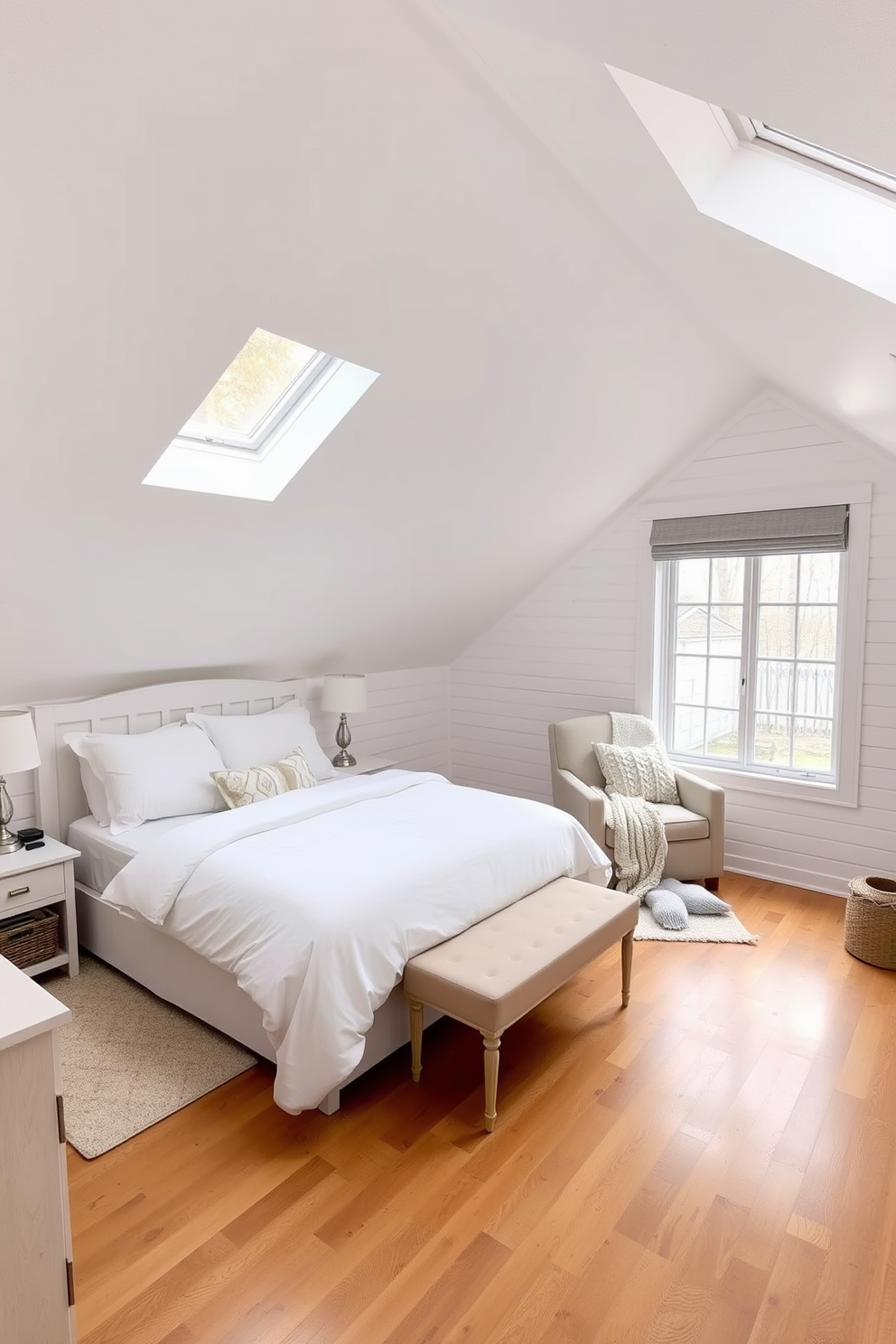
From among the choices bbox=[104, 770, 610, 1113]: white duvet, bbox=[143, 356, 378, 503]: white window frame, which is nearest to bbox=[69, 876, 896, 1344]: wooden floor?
bbox=[104, 770, 610, 1113]: white duvet

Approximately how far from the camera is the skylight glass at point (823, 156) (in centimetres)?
175

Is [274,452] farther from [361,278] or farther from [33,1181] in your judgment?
[33,1181]

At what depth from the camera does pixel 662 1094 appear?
234cm

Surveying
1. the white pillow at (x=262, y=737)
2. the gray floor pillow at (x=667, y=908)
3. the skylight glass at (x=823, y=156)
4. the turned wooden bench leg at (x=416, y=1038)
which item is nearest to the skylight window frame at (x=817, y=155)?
the skylight glass at (x=823, y=156)

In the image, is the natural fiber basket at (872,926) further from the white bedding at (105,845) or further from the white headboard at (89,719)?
the white headboard at (89,719)

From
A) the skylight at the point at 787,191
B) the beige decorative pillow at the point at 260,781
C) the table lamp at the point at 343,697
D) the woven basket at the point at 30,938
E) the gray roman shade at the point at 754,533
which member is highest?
the skylight at the point at 787,191

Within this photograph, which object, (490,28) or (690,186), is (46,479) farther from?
(690,186)

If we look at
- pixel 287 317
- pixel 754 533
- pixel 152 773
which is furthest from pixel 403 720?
pixel 287 317

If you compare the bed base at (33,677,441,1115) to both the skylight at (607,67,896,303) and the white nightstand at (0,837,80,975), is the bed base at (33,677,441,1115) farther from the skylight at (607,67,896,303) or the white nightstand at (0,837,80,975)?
the skylight at (607,67,896,303)

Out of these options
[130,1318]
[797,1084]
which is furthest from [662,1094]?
[130,1318]

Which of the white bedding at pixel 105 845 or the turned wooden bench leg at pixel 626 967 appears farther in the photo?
the white bedding at pixel 105 845

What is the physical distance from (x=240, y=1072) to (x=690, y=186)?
9.39 feet

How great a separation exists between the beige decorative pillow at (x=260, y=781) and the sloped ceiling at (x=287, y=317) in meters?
0.66

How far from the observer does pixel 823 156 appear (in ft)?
5.97
